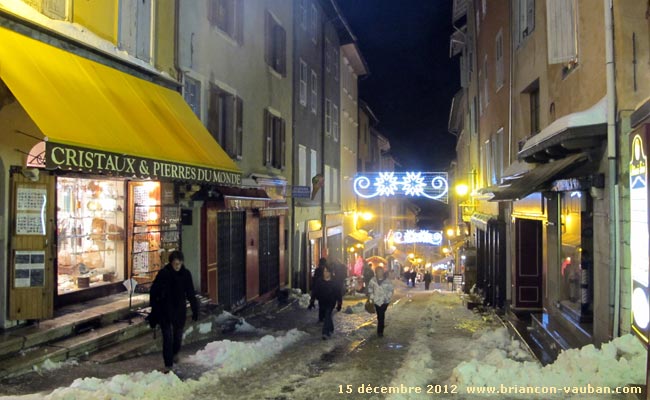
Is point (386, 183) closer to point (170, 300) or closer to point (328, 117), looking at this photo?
point (328, 117)

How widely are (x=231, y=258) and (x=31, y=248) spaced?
6691 millimetres

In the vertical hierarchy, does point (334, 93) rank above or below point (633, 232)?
above

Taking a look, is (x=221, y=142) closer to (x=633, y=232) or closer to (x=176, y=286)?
(x=176, y=286)

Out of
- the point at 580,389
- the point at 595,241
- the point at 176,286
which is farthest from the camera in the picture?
the point at 595,241

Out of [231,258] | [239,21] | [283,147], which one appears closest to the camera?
[231,258]

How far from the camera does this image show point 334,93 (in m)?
28.9

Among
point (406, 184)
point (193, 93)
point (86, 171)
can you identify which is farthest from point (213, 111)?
point (406, 184)

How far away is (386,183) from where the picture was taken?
2491 centimetres

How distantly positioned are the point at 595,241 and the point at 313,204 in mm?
15891

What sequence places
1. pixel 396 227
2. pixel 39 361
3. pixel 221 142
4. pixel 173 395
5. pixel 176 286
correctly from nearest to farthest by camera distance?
1. pixel 173 395
2. pixel 39 361
3. pixel 176 286
4. pixel 221 142
5. pixel 396 227

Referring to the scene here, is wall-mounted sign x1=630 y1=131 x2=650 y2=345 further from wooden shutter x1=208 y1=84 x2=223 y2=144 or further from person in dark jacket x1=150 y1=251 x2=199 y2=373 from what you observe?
wooden shutter x1=208 y1=84 x2=223 y2=144

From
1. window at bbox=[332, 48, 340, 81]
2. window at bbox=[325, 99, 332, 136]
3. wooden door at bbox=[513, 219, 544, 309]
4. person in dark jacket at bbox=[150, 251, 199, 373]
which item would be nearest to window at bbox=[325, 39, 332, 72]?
window at bbox=[332, 48, 340, 81]

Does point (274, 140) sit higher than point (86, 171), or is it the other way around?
point (274, 140)

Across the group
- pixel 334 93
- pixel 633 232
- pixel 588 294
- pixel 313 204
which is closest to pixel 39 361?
pixel 633 232
